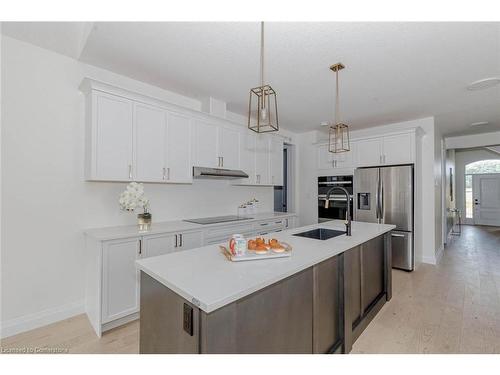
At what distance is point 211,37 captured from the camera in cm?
206

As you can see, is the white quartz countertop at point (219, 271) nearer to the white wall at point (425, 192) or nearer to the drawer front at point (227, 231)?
the drawer front at point (227, 231)

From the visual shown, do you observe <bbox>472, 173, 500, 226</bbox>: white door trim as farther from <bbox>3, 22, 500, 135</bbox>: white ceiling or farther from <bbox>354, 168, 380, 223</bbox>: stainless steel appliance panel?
<bbox>354, 168, 380, 223</bbox>: stainless steel appliance panel

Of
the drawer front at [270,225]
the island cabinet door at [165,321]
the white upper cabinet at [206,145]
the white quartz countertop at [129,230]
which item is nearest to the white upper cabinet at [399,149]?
the drawer front at [270,225]

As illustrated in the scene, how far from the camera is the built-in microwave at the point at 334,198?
14.7 feet

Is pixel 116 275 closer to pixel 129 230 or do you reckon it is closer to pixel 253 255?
pixel 129 230

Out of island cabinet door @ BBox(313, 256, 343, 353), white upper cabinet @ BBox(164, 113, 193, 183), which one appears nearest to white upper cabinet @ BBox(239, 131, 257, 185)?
white upper cabinet @ BBox(164, 113, 193, 183)

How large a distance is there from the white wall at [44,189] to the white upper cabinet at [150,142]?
360 mm

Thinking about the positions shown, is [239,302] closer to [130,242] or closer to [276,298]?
[276,298]

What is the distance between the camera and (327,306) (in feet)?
5.72

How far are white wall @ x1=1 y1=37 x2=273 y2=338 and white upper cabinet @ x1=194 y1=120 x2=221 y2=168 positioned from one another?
98cm

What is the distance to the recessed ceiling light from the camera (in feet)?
9.28

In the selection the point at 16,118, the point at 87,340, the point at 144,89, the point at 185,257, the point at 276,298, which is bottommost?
the point at 87,340
